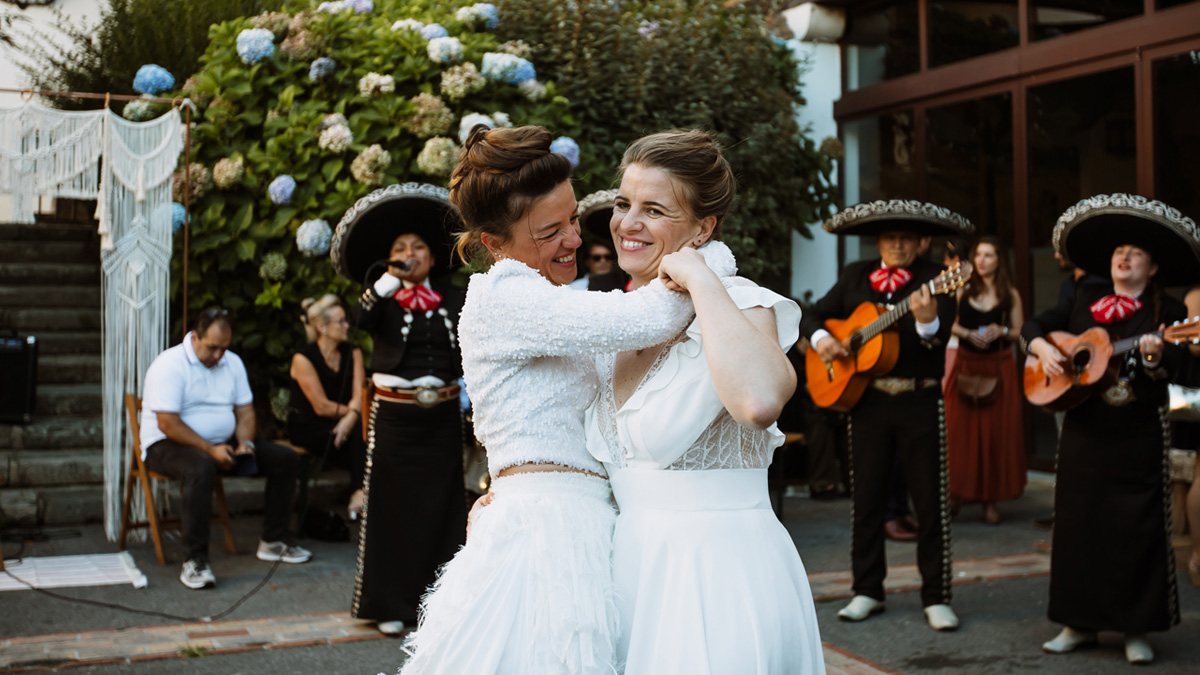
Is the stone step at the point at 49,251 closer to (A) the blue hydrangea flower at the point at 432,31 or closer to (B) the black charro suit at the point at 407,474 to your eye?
(A) the blue hydrangea flower at the point at 432,31

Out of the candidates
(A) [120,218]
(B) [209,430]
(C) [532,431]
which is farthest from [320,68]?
(C) [532,431]

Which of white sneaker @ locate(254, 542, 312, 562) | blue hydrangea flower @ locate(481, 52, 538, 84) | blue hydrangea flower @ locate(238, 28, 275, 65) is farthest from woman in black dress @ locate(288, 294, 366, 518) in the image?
blue hydrangea flower @ locate(481, 52, 538, 84)

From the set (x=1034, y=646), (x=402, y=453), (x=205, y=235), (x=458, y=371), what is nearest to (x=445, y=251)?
(x=458, y=371)

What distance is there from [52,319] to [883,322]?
7.57m

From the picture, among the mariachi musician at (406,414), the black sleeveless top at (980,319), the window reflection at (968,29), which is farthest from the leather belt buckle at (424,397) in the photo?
the window reflection at (968,29)

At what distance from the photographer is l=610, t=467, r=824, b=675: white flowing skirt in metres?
2.18

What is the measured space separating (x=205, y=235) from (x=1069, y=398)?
6066mm

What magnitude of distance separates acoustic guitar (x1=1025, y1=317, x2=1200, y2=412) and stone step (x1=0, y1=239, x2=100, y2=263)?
8.92 meters

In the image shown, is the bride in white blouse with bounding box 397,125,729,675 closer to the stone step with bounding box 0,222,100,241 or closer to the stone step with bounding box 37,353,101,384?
the stone step with bounding box 37,353,101,384

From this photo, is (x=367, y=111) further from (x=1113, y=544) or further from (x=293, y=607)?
(x=1113, y=544)

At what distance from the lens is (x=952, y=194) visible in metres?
10.4

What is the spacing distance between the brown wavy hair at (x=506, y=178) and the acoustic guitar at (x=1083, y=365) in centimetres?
338

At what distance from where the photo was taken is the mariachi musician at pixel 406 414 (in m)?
5.65

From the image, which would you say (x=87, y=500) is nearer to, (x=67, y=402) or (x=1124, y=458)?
(x=67, y=402)
